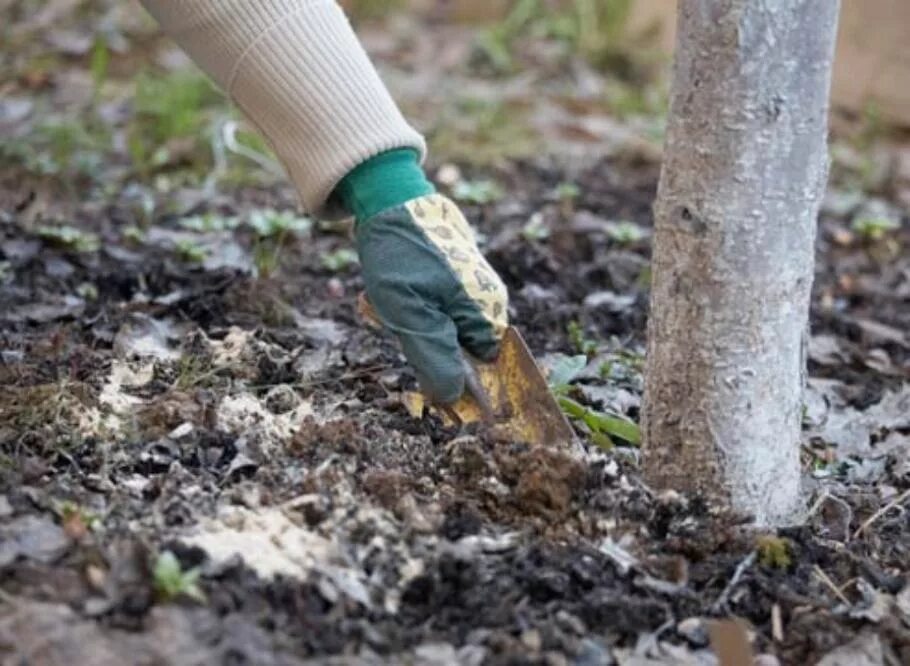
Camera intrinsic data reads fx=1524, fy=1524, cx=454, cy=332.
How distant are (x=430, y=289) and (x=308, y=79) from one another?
0.31 metres

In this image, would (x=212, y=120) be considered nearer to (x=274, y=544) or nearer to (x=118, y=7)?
(x=118, y=7)

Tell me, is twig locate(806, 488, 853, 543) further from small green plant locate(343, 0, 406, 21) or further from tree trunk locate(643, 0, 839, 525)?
small green plant locate(343, 0, 406, 21)

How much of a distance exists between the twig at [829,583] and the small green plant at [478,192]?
1630 millimetres

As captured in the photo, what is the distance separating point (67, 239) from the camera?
2.84 metres

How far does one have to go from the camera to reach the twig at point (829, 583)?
5.61 feet

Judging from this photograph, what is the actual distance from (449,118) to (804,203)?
256cm

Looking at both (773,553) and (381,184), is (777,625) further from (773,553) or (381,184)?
(381,184)

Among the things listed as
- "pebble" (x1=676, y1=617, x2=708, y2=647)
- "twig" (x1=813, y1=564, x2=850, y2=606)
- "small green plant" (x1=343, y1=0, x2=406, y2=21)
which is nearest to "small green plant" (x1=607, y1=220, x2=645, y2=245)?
"twig" (x1=813, y1=564, x2=850, y2=606)

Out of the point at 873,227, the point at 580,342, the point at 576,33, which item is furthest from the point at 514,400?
the point at 576,33

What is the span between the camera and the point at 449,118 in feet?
13.8

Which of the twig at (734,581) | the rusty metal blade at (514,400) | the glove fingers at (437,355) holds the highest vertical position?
the glove fingers at (437,355)

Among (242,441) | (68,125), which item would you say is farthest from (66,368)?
(68,125)

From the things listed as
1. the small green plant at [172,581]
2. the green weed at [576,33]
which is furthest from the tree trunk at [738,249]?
the green weed at [576,33]

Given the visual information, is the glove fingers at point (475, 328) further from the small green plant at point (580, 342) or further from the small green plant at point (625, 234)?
the small green plant at point (625, 234)
